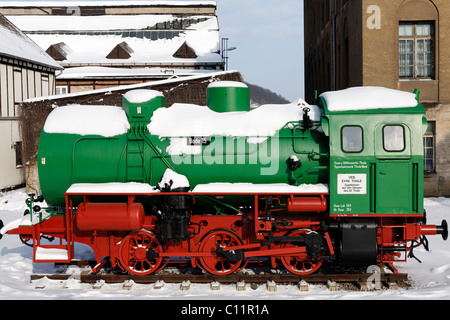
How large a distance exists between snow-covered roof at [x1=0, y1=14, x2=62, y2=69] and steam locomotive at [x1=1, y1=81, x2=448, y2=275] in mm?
16496

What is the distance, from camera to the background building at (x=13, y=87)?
2370 cm

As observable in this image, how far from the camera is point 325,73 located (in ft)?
96.0

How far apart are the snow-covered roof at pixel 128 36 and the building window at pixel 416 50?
23.8 metres

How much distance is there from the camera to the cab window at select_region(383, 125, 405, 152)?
910 cm

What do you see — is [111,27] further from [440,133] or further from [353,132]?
[353,132]

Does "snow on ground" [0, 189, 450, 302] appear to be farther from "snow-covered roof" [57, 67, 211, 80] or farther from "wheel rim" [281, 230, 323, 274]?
"snow-covered roof" [57, 67, 211, 80]

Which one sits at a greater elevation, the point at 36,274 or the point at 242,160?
the point at 242,160

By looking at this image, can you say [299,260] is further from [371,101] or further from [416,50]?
[416,50]

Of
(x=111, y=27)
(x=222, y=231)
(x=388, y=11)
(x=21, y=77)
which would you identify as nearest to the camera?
(x=222, y=231)

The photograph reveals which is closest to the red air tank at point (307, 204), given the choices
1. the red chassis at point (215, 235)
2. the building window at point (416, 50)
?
the red chassis at point (215, 235)

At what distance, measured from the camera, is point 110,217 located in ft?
30.7

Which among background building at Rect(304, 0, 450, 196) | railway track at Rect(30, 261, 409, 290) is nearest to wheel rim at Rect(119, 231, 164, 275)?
railway track at Rect(30, 261, 409, 290)

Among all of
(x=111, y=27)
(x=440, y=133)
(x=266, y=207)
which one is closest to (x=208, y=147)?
(x=266, y=207)

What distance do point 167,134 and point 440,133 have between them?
46.2 ft
